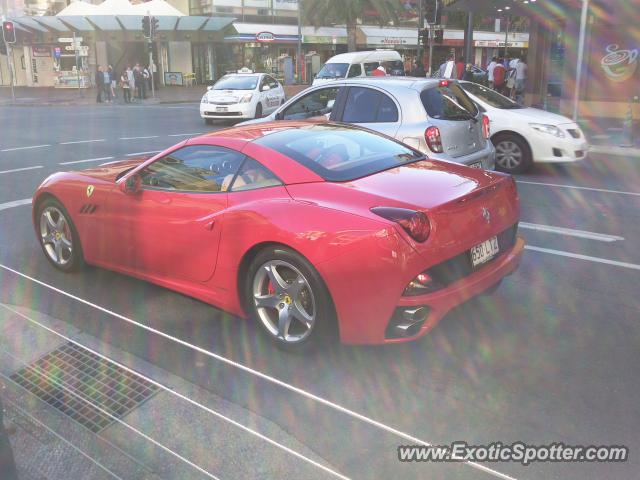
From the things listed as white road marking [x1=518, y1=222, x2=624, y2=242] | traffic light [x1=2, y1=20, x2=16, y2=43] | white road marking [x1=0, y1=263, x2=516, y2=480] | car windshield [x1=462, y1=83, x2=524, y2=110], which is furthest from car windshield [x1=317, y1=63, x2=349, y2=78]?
white road marking [x1=0, y1=263, x2=516, y2=480]

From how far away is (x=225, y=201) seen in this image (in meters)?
4.27

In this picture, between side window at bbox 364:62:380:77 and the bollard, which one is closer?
the bollard

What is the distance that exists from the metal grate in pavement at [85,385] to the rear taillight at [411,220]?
1698mm

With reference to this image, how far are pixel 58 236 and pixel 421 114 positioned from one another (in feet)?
14.6

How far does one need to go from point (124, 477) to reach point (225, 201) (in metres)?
1.94

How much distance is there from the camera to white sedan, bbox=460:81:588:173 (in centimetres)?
972

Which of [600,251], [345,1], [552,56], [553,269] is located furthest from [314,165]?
[345,1]

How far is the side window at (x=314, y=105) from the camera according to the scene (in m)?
9.00

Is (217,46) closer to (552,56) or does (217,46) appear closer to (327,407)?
(552,56)

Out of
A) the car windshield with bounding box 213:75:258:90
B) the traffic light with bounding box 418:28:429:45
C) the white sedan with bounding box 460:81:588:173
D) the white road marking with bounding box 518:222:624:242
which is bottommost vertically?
the white road marking with bounding box 518:222:624:242

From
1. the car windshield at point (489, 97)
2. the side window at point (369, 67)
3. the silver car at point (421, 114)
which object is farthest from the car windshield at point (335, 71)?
the silver car at point (421, 114)

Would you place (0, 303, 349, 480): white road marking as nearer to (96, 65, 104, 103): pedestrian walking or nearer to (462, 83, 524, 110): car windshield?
(462, 83, 524, 110): car windshield

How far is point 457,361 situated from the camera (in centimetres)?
394

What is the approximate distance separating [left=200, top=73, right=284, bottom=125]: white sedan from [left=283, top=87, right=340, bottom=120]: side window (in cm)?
943
